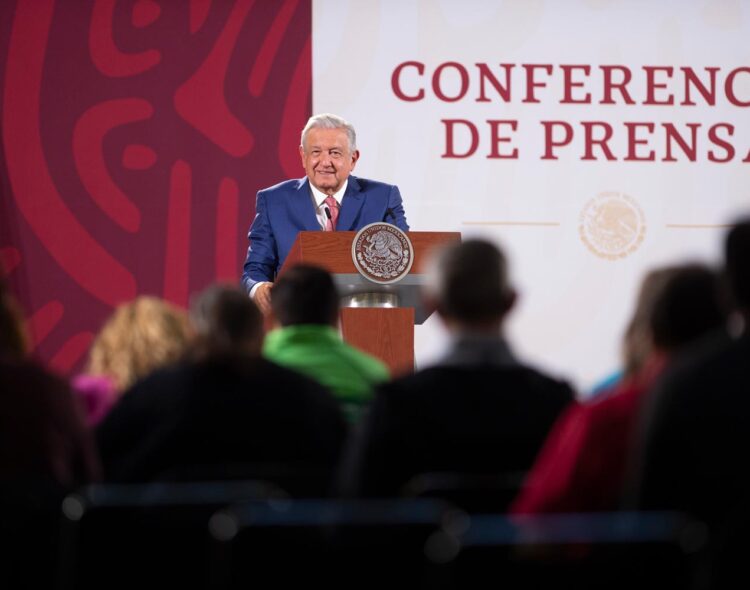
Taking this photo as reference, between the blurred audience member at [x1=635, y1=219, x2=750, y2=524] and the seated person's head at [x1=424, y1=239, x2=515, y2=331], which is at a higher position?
the seated person's head at [x1=424, y1=239, x2=515, y2=331]

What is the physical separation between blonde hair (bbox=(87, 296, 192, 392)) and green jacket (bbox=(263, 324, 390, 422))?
20 cm

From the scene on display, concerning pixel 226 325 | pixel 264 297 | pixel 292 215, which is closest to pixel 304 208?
pixel 292 215

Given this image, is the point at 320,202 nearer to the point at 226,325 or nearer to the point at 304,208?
the point at 304,208

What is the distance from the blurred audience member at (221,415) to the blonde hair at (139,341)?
0.33 meters

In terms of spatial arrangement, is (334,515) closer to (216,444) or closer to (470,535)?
(470,535)

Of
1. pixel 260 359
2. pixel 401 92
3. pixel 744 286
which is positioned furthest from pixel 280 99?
pixel 744 286

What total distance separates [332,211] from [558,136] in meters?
1.93

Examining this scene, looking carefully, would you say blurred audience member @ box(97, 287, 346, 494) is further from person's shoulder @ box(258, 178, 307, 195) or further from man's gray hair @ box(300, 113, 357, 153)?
person's shoulder @ box(258, 178, 307, 195)

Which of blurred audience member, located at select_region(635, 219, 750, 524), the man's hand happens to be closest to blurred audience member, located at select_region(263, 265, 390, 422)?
blurred audience member, located at select_region(635, 219, 750, 524)

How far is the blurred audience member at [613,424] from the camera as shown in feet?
6.93

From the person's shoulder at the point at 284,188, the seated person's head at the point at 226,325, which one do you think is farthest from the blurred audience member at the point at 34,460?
the person's shoulder at the point at 284,188

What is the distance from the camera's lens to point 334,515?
6.12 ft

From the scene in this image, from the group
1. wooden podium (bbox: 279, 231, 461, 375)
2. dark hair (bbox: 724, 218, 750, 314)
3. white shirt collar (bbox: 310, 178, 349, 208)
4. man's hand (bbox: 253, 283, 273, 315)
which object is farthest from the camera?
white shirt collar (bbox: 310, 178, 349, 208)

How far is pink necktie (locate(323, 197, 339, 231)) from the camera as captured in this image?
228 inches
